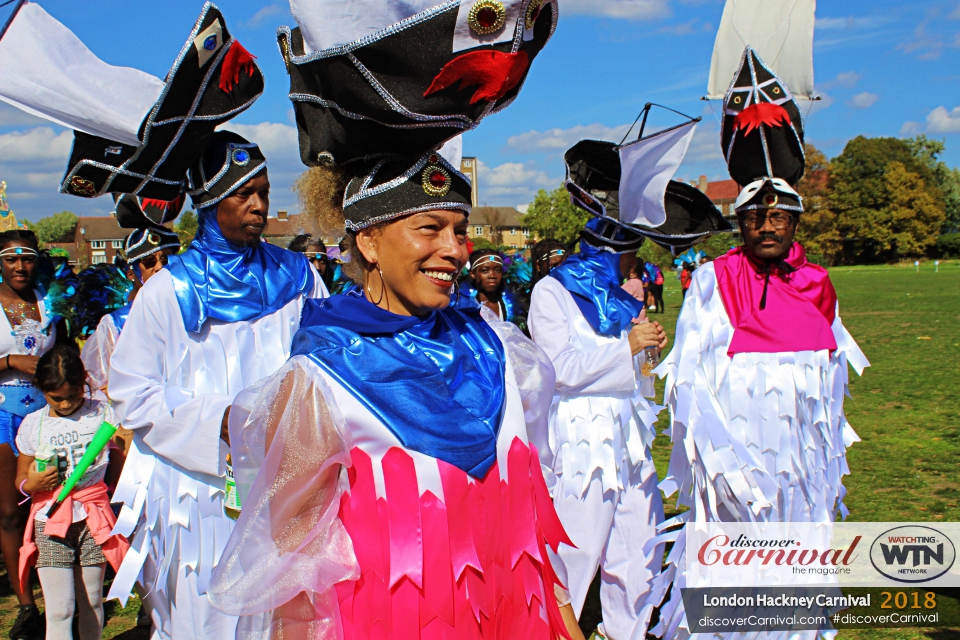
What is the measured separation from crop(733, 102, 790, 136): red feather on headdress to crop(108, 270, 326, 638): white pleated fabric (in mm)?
2908

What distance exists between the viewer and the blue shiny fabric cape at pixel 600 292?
4746mm

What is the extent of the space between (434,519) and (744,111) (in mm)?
3469

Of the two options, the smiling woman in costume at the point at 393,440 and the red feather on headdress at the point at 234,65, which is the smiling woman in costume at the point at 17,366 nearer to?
the red feather on headdress at the point at 234,65

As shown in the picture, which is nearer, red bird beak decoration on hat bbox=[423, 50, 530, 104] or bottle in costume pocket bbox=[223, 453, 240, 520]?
red bird beak decoration on hat bbox=[423, 50, 530, 104]

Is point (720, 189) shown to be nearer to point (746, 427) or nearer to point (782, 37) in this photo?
point (782, 37)

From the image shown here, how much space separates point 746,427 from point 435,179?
9.18 ft

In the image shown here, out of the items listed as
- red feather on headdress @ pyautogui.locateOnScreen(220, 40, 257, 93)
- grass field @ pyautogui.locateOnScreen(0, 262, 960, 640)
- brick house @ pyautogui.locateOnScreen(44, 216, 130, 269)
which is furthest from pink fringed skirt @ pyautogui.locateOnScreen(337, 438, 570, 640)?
brick house @ pyautogui.locateOnScreen(44, 216, 130, 269)

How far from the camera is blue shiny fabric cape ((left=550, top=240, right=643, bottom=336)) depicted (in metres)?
4.75

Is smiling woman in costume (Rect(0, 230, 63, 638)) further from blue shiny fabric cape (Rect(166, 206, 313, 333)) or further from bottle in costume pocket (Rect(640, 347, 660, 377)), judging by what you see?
bottle in costume pocket (Rect(640, 347, 660, 377))

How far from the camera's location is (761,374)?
14.1 ft

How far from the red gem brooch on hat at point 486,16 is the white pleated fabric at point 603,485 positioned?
2.73 meters

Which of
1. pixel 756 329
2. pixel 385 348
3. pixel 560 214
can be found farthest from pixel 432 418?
pixel 560 214

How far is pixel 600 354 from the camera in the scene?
14.2ft

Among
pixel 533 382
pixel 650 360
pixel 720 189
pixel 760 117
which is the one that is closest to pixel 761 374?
pixel 650 360
